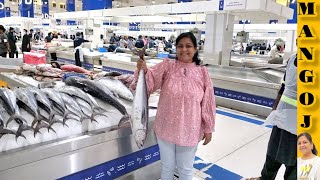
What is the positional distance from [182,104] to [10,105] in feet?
3.72

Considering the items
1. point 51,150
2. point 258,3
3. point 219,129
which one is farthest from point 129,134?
point 258,3

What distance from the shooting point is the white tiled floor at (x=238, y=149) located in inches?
125

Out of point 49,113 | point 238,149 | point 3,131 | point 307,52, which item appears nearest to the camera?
point 307,52

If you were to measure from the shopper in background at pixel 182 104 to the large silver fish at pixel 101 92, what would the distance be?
380mm

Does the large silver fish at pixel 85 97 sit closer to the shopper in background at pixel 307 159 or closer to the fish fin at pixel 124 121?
the fish fin at pixel 124 121

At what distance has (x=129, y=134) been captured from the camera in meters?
2.31

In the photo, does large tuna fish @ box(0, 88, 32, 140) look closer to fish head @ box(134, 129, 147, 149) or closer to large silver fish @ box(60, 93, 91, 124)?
large silver fish @ box(60, 93, 91, 124)

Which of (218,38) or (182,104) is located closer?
(182,104)

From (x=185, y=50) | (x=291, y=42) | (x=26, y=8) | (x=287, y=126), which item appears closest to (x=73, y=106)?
(x=185, y=50)

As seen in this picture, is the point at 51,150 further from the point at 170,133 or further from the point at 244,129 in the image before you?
the point at 244,129

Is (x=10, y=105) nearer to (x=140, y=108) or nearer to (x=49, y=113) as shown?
(x=49, y=113)

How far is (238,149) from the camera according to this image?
371cm

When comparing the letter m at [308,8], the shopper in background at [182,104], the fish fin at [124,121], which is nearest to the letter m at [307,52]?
the letter m at [308,8]

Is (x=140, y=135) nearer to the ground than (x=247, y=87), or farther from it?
farther from it
